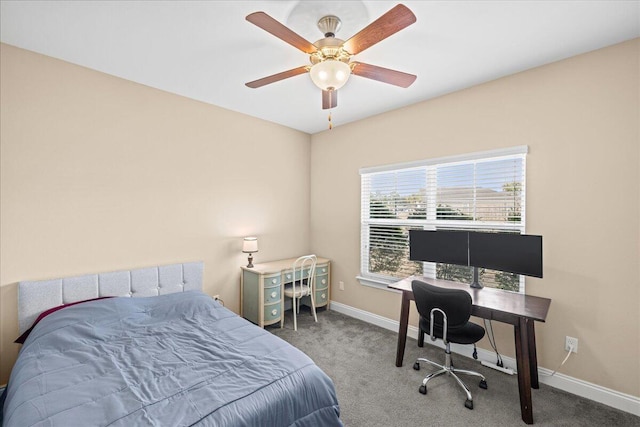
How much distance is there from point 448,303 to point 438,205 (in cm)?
125

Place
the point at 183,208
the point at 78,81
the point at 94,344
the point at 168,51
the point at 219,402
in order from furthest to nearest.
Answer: the point at 183,208, the point at 78,81, the point at 168,51, the point at 94,344, the point at 219,402

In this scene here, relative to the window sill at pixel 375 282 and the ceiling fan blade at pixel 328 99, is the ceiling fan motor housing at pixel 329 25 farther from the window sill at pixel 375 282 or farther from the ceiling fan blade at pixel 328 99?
the window sill at pixel 375 282

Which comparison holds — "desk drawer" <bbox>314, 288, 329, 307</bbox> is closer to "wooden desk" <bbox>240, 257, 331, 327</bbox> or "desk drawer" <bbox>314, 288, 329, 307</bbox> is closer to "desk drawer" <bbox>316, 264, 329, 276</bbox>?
"desk drawer" <bbox>316, 264, 329, 276</bbox>

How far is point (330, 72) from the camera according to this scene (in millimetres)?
1722

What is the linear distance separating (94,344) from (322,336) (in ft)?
7.00

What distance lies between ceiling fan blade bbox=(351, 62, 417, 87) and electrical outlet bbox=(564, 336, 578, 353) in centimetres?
238

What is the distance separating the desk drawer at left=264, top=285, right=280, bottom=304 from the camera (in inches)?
132

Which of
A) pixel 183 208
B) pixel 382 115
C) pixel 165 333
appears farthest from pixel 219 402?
pixel 382 115

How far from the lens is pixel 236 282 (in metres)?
3.60

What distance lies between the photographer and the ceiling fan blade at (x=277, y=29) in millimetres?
1407

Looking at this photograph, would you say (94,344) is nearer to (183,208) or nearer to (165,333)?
(165,333)

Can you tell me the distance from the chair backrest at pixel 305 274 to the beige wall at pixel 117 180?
0.51 meters

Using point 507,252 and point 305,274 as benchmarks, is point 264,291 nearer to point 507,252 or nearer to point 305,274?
point 305,274

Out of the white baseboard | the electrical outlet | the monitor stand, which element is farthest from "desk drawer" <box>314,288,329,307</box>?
the electrical outlet
